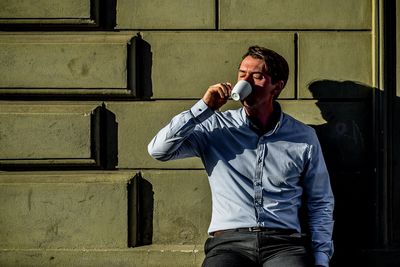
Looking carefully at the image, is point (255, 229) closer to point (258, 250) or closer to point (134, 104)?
point (258, 250)

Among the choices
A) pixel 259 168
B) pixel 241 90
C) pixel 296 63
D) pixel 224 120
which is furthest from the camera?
pixel 296 63

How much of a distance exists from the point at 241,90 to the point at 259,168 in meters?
0.50

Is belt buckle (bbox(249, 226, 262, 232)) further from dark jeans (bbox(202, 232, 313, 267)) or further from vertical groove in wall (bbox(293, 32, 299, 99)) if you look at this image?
vertical groove in wall (bbox(293, 32, 299, 99))

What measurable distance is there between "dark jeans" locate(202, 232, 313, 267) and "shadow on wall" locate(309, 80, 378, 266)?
0.70 meters

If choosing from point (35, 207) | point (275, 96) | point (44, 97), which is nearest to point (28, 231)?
point (35, 207)

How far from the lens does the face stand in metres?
3.69

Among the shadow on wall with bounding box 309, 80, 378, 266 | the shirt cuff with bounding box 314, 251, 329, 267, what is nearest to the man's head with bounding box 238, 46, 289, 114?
the shadow on wall with bounding box 309, 80, 378, 266

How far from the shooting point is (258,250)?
11.8ft

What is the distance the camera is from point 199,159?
4.30m

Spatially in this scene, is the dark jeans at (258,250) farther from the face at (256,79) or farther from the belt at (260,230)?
the face at (256,79)

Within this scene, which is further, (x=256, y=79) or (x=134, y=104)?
(x=134, y=104)

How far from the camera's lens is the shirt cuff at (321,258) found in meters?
3.65

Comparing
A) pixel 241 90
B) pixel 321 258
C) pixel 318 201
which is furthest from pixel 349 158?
pixel 241 90

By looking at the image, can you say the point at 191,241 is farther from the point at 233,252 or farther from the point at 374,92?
the point at 374,92
